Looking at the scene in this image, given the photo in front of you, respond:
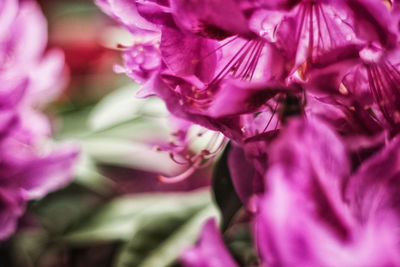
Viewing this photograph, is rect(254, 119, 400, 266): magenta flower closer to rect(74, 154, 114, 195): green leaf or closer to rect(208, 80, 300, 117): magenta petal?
rect(208, 80, 300, 117): magenta petal

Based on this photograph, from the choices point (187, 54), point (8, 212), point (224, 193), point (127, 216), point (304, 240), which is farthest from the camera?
point (127, 216)

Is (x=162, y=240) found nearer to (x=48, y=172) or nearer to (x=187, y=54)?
(x=48, y=172)

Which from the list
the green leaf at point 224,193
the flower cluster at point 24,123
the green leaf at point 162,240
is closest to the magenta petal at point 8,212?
the flower cluster at point 24,123

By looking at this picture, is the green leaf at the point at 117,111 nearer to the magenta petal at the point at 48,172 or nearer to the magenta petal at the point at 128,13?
the magenta petal at the point at 48,172

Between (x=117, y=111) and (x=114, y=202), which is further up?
(x=117, y=111)

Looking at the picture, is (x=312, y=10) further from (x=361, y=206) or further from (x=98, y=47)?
(x=98, y=47)

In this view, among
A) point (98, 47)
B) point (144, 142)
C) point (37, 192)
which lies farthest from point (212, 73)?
point (98, 47)

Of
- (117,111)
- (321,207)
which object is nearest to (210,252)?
(321,207)
